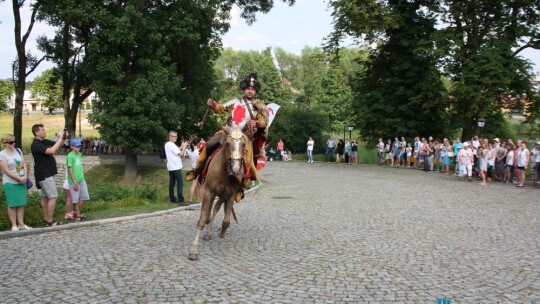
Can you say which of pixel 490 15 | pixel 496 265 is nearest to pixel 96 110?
pixel 496 265

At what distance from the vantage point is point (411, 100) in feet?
104

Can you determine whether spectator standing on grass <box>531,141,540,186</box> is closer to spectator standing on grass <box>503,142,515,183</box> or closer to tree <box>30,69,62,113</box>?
spectator standing on grass <box>503,142,515,183</box>

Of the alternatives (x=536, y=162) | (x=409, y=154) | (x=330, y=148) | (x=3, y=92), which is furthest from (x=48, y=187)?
(x=3, y=92)

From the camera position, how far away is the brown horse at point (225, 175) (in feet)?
24.8

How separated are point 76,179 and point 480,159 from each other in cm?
1777

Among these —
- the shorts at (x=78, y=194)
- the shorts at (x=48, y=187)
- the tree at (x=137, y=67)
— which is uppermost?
the tree at (x=137, y=67)

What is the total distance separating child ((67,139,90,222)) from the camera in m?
11.0

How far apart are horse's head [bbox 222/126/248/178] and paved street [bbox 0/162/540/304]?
1497 mm

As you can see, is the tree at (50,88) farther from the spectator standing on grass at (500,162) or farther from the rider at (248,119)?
the spectator standing on grass at (500,162)

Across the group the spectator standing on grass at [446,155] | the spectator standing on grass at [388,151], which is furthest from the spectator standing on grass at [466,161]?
the spectator standing on grass at [388,151]

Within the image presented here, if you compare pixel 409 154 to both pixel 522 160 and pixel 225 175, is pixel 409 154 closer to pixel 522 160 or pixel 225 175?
pixel 522 160

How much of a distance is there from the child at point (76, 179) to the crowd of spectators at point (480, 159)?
16885mm

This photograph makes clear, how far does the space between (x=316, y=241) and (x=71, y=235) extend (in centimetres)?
501

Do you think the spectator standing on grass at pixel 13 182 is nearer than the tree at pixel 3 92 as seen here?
Yes
